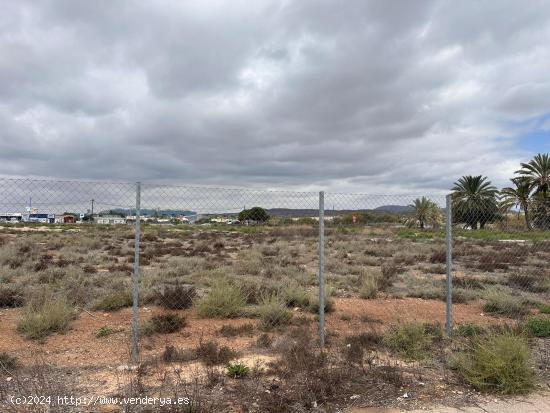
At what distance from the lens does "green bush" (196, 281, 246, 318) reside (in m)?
9.59

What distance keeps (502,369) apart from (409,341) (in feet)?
5.79

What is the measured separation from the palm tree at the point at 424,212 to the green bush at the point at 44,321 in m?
7.07

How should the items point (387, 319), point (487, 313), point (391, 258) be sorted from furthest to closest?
point (391, 258) < point (487, 313) < point (387, 319)

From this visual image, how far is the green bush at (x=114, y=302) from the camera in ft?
33.0

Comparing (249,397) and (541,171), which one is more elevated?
(541,171)

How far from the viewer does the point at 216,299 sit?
968 cm

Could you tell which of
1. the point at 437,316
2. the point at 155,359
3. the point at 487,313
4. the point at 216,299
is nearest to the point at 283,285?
the point at 216,299

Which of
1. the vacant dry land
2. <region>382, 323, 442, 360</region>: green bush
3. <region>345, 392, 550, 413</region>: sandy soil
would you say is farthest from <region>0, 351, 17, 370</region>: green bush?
<region>382, 323, 442, 360</region>: green bush

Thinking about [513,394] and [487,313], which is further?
[487,313]

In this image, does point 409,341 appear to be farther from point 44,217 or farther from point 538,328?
point 44,217

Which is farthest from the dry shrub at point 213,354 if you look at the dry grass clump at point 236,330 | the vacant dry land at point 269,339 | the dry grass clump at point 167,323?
the dry grass clump at point 167,323

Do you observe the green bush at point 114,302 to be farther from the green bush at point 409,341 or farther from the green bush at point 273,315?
the green bush at point 409,341

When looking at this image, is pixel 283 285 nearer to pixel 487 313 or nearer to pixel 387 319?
pixel 387 319

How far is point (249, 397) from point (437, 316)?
6.33 meters
